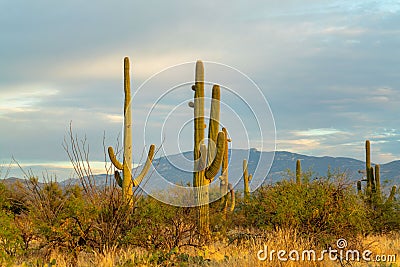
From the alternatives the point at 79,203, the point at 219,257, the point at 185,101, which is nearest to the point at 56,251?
the point at 79,203

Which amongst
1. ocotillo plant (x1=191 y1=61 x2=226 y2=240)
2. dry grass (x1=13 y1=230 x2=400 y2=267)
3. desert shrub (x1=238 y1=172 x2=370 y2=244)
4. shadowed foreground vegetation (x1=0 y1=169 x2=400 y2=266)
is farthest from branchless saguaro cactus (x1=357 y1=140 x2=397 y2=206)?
dry grass (x1=13 y1=230 x2=400 y2=267)

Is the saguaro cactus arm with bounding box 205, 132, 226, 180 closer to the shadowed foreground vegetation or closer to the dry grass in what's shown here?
the shadowed foreground vegetation

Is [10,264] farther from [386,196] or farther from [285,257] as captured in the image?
[386,196]

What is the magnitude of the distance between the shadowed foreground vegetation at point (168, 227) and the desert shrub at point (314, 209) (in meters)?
0.02

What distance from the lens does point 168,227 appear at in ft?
42.0

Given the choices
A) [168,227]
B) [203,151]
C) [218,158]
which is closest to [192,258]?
[168,227]

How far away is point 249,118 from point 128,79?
14.6ft

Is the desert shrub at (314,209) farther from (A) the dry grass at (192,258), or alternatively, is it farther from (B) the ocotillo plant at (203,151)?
(A) the dry grass at (192,258)

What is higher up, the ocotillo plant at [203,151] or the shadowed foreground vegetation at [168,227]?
the ocotillo plant at [203,151]

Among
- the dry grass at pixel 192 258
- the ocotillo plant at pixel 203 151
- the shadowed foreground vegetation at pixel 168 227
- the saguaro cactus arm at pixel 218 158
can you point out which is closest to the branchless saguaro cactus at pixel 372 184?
the shadowed foreground vegetation at pixel 168 227

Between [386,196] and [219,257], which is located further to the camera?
[386,196]

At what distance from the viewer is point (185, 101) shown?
15.6 metres

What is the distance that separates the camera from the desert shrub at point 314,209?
549 inches

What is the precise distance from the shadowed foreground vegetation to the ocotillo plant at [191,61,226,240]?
354mm
